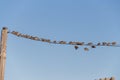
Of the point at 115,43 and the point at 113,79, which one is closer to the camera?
the point at 113,79

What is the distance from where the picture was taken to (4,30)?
53.9ft

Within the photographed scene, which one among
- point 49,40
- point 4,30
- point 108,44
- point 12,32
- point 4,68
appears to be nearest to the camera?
point 4,68

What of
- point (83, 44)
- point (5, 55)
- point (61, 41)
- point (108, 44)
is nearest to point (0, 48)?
point (5, 55)

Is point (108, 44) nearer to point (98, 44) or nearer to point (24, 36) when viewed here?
point (98, 44)

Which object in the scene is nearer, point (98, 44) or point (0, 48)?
point (0, 48)

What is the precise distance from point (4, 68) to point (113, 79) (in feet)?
24.2

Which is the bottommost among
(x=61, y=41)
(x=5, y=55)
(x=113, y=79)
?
(x=113, y=79)

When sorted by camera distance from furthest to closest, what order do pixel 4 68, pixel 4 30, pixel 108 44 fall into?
pixel 108 44, pixel 4 30, pixel 4 68

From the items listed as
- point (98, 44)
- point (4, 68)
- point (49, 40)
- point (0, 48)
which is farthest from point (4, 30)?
point (98, 44)

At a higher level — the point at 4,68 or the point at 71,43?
the point at 71,43

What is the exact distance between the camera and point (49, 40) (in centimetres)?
1905

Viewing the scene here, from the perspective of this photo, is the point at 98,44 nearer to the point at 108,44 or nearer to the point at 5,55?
the point at 108,44

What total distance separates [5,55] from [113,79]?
7480 mm

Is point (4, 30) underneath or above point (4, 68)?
above
